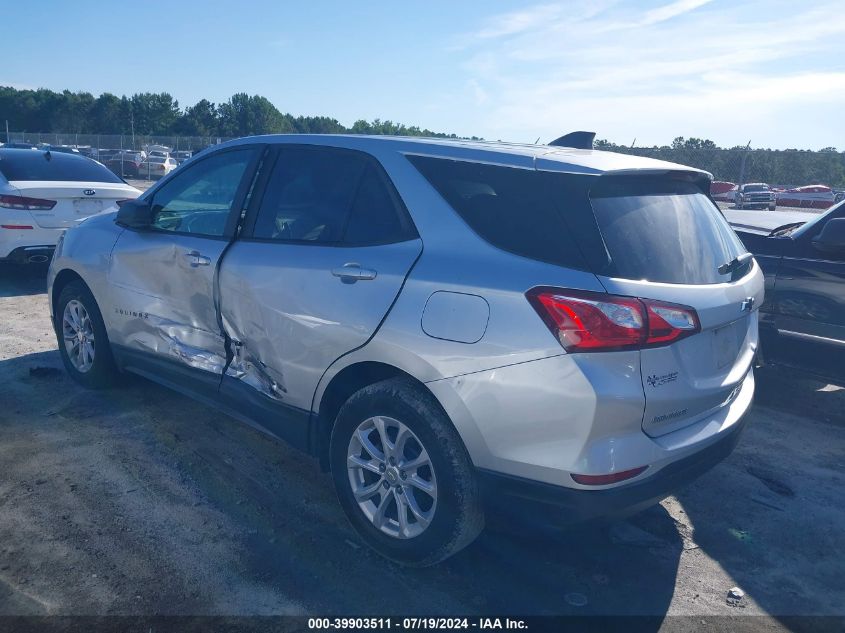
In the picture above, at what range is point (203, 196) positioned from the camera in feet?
14.3

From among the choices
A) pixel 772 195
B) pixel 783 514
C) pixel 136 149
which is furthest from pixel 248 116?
pixel 783 514

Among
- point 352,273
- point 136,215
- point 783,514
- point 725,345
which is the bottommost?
point 783,514

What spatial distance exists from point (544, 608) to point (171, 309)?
274cm

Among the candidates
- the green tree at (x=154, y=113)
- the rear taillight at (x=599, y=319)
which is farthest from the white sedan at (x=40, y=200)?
the green tree at (x=154, y=113)

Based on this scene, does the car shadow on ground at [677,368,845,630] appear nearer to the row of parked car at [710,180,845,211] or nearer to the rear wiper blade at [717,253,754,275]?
the rear wiper blade at [717,253,754,275]

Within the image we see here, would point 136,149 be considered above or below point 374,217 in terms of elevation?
below

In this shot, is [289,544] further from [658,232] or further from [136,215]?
[136,215]

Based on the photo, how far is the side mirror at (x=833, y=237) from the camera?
4.53m

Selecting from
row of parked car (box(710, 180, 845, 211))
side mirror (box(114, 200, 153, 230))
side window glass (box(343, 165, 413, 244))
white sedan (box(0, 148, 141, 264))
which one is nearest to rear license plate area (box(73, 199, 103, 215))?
white sedan (box(0, 148, 141, 264))

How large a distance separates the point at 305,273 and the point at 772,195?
63.6 ft

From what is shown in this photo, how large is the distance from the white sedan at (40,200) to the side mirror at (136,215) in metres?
3.42

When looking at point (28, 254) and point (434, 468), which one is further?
point (28, 254)

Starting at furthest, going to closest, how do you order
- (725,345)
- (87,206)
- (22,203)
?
(87,206)
(22,203)
(725,345)

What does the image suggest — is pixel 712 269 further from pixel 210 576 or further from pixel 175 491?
pixel 175 491
